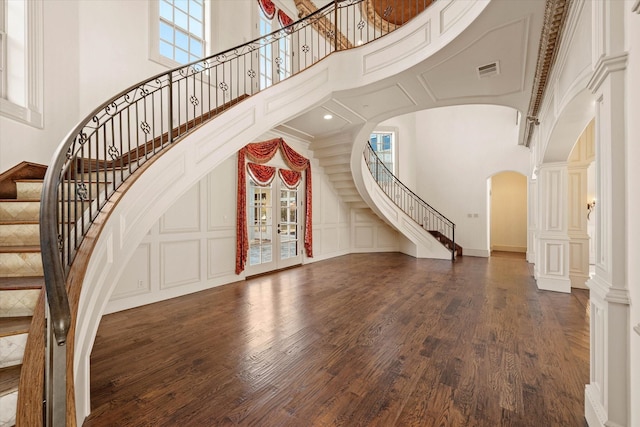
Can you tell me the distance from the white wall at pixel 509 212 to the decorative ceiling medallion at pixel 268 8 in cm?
869

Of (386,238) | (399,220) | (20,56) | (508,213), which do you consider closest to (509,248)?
(508,213)

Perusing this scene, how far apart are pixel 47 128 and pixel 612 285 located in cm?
511

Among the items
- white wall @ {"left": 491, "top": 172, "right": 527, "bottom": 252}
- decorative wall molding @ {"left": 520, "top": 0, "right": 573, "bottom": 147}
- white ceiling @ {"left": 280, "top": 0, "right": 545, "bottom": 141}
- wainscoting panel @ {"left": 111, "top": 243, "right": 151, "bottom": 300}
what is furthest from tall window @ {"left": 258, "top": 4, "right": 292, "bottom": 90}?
white wall @ {"left": 491, "top": 172, "right": 527, "bottom": 252}

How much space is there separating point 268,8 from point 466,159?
6.92 m

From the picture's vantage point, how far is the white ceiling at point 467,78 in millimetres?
2930

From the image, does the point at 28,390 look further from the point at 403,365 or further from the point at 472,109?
the point at 472,109

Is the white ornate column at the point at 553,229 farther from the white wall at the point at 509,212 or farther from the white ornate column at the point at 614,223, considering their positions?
the white wall at the point at 509,212

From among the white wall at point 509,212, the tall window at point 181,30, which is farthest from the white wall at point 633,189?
the white wall at point 509,212

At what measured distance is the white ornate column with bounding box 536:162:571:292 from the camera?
466cm

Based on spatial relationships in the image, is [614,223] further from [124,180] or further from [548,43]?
[124,180]

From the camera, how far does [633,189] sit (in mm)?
1391

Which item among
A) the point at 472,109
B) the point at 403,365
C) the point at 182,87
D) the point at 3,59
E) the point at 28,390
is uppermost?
the point at 472,109

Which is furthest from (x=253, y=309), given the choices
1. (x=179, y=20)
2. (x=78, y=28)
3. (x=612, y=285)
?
(x=179, y=20)

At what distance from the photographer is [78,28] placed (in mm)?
3523
